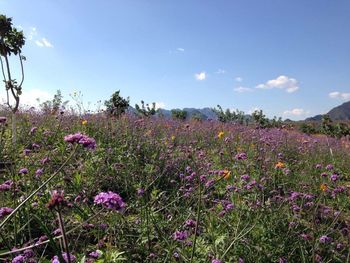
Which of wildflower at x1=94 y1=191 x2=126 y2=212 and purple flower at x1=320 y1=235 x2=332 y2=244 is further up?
wildflower at x1=94 y1=191 x2=126 y2=212

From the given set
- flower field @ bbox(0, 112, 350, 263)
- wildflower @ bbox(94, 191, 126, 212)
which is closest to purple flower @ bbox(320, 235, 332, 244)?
flower field @ bbox(0, 112, 350, 263)

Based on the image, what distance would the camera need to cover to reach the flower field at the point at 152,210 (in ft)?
7.28

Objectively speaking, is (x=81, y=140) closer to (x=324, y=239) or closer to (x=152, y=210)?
(x=152, y=210)

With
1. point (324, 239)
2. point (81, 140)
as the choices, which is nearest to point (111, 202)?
point (81, 140)

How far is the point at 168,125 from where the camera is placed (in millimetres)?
9219

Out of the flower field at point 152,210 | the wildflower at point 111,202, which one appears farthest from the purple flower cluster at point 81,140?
the wildflower at point 111,202

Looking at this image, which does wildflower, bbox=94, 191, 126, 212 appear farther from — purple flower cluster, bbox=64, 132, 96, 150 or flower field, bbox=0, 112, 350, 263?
purple flower cluster, bbox=64, 132, 96, 150

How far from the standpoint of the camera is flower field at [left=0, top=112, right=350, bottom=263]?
2219 millimetres

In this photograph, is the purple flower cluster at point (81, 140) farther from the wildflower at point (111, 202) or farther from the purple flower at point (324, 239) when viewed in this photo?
the purple flower at point (324, 239)

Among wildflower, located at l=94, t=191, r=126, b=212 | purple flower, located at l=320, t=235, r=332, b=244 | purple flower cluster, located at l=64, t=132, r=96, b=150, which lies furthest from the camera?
purple flower, located at l=320, t=235, r=332, b=244

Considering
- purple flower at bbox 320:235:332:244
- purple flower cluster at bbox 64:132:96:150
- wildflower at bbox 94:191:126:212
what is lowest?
purple flower at bbox 320:235:332:244

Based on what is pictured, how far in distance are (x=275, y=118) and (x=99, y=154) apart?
15013 millimetres

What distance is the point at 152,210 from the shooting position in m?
3.07

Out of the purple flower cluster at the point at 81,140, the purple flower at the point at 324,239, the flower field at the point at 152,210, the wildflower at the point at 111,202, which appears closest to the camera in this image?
the wildflower at the point at 111,202
